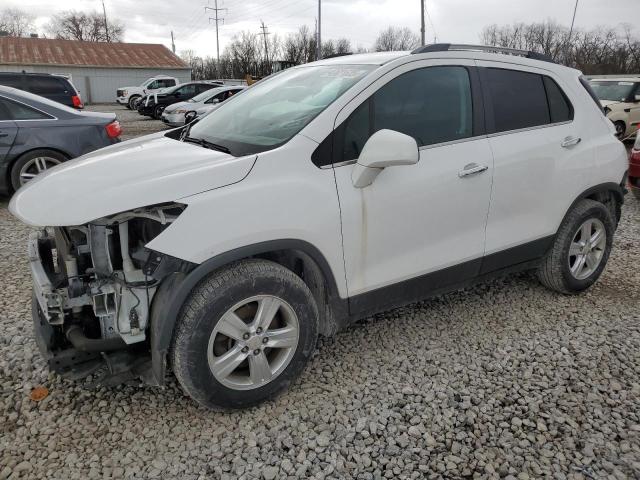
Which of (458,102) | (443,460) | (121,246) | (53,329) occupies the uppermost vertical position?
(458,102)

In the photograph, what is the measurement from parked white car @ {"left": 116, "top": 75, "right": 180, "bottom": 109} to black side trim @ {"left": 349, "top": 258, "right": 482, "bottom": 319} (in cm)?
2524

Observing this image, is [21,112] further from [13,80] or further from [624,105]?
[624,105]

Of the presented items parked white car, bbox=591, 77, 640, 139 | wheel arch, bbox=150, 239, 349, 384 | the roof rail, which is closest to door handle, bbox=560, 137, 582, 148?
the roof rail

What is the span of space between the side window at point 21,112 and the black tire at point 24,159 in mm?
443

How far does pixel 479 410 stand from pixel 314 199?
1.42 m

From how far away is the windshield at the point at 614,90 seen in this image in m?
12.9

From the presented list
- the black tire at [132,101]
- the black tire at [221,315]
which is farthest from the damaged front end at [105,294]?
the black tire at [132,101]

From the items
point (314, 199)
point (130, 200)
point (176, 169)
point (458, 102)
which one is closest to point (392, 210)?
point (314, 199)

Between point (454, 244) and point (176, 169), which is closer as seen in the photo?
point (176, 169)

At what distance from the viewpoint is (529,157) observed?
131 inches

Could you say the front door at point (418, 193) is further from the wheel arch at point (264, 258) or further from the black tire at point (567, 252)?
the black tire at point (567, 252)

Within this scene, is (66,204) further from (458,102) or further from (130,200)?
(458,102)

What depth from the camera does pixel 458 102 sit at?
3115 millimetres

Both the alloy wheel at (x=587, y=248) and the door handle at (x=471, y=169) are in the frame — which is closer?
the door handle at (x=471, y=169)
